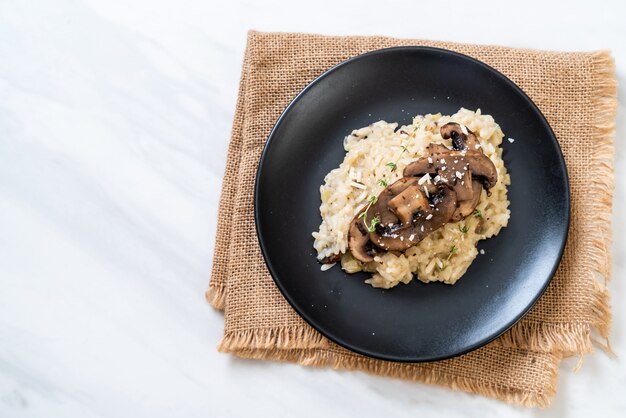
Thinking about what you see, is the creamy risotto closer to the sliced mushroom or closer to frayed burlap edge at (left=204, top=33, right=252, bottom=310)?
the sliced mushroom

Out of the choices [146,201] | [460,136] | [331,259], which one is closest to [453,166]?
[460,136]

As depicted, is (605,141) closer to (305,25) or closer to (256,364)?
(305,25)

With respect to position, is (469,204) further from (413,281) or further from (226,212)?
(226,212)

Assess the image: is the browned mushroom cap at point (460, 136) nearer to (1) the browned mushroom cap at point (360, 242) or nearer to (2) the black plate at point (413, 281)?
(2) the black plate at point (413, 281)

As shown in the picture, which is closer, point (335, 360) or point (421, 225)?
point (421, 225)

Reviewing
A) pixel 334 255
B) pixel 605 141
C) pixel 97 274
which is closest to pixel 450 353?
pixel 334 255

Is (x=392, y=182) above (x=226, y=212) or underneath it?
above

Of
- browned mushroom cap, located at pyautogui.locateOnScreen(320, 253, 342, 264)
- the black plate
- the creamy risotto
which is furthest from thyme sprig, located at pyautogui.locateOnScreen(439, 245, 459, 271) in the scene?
browned mushroom cap, located at pyautogui.locateOnScreen(320, 253, 342, 264)
